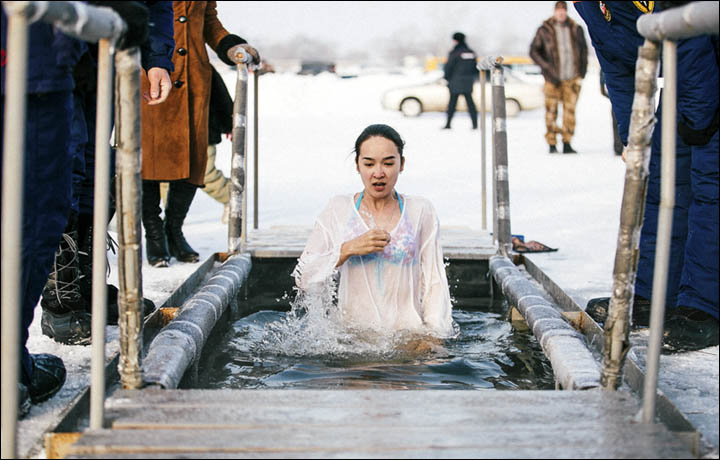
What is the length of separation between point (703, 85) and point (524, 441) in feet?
5.55

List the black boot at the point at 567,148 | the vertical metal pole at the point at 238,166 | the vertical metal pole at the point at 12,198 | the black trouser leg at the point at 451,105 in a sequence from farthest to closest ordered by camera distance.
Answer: the black trouser leg at the point at 451,105 < the black boot at the point at 567,148 < the vertical metal pole at the point at 238,166 < the vertical metal pole at the point at 12,198

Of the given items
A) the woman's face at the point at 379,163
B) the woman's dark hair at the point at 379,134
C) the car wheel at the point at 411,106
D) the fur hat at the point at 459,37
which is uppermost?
the fur hat at the point at 459,37

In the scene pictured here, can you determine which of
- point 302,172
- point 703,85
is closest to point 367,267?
point 703,85

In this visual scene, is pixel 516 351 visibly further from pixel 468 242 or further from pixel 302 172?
pixel 302 172

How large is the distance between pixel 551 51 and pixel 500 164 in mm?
9156

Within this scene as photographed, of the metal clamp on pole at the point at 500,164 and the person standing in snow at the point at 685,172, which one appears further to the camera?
the metal clamp on pole at the point at 500,164

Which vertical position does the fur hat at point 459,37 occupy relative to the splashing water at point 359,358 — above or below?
above

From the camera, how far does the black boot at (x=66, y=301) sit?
3.91m

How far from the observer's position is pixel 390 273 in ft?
14.8

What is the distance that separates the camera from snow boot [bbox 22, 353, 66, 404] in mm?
3031

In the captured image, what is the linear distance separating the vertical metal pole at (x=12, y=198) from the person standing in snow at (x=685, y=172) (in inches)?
79.4

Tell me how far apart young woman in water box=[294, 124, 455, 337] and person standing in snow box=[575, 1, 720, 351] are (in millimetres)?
770

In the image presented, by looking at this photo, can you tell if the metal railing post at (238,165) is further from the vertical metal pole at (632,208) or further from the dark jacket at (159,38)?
the vertical metal pole at (632,208)

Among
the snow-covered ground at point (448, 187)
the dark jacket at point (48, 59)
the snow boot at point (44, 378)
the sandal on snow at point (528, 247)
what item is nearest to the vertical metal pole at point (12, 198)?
the snow-covered ground at point (448, 187)
